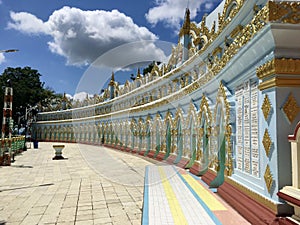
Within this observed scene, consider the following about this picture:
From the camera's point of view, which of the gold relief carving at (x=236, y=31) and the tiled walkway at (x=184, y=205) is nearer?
the tiled walkway at (x=184, y=205)

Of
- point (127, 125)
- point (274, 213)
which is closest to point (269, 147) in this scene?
point (274, 213)

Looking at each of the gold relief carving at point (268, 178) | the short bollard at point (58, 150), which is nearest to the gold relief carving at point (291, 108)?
the gold relief carving at point (268, 178)

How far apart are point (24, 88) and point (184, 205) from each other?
143ft

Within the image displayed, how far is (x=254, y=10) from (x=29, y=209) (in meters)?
6.67

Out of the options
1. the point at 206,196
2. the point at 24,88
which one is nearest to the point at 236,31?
the point at 206,196

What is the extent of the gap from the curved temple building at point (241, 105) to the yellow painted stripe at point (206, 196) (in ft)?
0.88

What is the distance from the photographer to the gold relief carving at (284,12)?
3.64m

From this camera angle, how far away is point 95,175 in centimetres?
1047

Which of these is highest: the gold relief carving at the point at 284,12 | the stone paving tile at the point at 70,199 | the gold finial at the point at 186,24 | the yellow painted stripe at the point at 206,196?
the gold finial at the point at 186,24

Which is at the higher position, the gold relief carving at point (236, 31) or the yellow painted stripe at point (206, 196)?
the gold relief carving at point (236, 31)

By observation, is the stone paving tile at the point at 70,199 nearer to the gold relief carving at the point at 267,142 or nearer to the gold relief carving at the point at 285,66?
the gold relief carving at the point at 267,142

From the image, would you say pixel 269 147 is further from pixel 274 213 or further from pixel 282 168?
pixel 274 213

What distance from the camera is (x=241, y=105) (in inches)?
218

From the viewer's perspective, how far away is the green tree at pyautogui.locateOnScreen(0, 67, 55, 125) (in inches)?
1673
